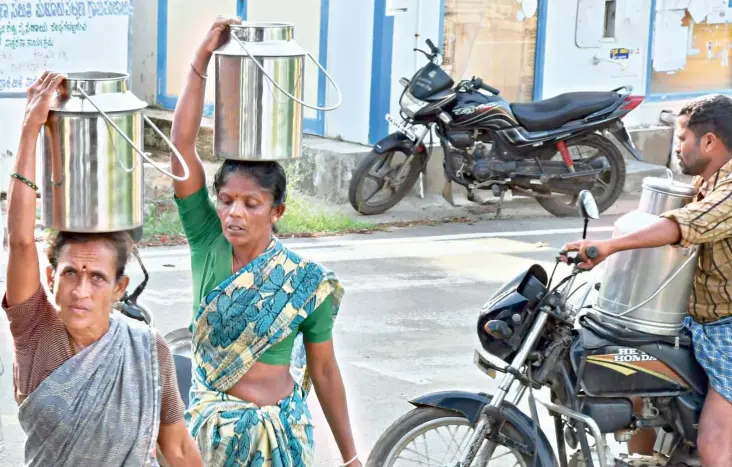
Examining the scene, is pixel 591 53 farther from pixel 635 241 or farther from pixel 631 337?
pixel 635 241

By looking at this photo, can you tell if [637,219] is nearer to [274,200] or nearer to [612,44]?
[274,200]

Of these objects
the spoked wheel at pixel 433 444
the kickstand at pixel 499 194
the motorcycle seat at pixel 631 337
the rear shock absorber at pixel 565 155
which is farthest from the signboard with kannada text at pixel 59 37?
the motorcycle seat at pixel 631 337

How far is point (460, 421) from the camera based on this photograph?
14.2 ft

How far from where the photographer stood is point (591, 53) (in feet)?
41.1

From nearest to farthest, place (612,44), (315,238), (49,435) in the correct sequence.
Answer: (49,435), (315,238), (612,44)

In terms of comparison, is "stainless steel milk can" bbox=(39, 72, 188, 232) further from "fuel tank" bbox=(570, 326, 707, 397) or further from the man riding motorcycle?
"fuel tank" bbox=(570, 326, 707, 397)

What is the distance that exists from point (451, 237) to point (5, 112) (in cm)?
358

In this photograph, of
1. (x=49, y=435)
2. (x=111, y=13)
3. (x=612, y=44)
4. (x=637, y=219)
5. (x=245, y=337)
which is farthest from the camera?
(x=612, y=44)

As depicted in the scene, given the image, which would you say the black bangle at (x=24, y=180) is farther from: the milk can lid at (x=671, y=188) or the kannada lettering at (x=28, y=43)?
the kannada lettering at (x=28, y=43)

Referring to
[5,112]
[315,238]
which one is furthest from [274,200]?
[5,112]

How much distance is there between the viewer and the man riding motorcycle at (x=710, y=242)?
4023 mm

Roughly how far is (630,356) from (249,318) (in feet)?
5.02

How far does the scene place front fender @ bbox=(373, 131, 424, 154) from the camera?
1006 cm

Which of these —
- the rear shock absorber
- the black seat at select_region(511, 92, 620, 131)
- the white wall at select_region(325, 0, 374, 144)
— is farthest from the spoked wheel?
the white wall at select_region(325, 0, 374, 144)
